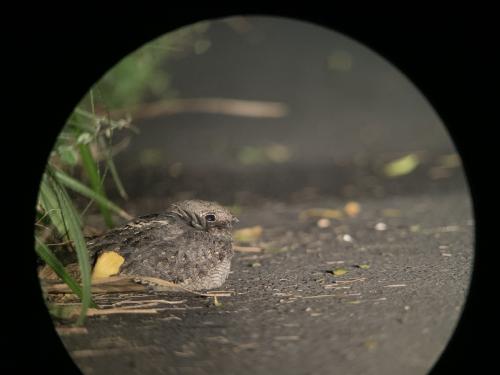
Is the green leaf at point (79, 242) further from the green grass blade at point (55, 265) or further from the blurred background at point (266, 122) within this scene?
the blurred background at point (266, 122)

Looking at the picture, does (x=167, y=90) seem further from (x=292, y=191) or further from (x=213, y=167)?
(x=292, y=191)

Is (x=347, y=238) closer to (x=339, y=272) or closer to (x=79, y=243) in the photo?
(x=339, y=272)

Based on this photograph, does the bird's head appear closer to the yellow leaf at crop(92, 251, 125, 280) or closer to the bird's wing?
the bird's wing


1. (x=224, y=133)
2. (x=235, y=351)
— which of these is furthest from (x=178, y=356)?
(x=224, y=133)

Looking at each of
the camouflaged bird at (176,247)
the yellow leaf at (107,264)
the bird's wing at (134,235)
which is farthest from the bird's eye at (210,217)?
the yellow leaf at (107,264)

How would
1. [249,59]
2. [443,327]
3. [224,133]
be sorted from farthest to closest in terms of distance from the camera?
[249,59] < [224,133] < [443,327]

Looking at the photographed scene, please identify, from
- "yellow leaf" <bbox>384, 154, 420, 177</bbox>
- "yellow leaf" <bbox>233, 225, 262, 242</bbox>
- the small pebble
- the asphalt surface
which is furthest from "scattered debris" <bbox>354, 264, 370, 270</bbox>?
"yellow leaf" <bbox>384, 154, 420, 177</bbox>
